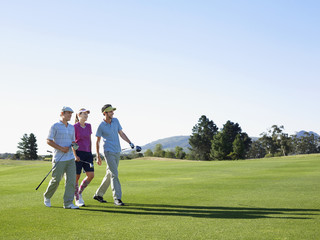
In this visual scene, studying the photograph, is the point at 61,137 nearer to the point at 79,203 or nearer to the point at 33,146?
the point at 79,203

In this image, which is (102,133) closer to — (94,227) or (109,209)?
(109,209)

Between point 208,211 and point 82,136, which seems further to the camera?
point 82,136

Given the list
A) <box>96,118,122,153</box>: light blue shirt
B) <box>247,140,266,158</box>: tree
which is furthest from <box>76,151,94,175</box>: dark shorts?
<box>247,140,266,158</box>: tree

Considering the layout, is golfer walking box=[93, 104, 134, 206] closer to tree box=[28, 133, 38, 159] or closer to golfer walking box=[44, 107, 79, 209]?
golfer walking box=[44, 107, 79, 209]

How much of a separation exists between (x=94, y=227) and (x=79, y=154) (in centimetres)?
348

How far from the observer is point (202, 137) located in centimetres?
11088

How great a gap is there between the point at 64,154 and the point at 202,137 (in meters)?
103

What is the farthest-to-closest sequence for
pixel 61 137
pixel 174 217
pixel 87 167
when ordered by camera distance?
pixel 87 167
pixel 61 137
pixel 174 217

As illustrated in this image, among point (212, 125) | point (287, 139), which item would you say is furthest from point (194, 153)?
point (287, 139)

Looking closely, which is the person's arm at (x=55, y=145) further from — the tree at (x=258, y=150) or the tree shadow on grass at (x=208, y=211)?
the tree at (x=258, y=150)

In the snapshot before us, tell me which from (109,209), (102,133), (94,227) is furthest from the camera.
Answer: (102,133)

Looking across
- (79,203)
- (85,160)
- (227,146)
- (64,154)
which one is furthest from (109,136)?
(227,146)

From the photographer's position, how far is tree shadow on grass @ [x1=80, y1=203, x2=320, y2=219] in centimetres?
773

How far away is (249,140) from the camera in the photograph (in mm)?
109875
